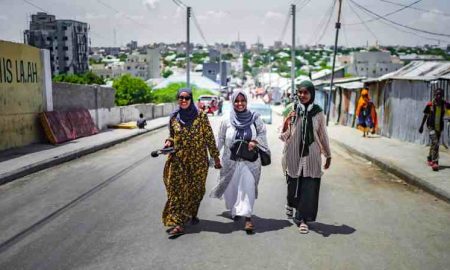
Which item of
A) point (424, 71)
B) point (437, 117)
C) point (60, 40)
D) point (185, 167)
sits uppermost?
point (60, 40)

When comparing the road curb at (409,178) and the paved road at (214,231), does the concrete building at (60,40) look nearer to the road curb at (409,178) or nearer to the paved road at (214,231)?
the road curb at (409,178)

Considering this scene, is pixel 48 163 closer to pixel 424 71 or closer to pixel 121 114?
pixel 424 71

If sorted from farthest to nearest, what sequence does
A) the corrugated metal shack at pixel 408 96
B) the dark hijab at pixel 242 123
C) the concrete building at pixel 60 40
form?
the concrete building at pixel 60 40 → the corrugated metal shack at pixel 408 96 → the dark hijab at pixel 242 123

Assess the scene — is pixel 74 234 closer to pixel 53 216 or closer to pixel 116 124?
pixel 53 216

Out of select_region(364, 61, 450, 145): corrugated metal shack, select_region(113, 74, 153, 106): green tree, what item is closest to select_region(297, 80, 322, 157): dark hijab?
select_region(364, 61, 450, 145): corrugated metal shack

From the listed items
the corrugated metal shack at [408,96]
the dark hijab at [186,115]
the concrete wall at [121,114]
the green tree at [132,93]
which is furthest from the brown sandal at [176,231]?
the green tree at [132,93]

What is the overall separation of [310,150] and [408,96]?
11.8m

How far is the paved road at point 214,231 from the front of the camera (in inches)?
175

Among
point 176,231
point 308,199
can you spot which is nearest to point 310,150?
point 308,199

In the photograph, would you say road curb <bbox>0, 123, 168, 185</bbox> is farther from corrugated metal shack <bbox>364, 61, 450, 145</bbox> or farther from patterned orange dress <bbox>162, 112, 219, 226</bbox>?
corrugated metal shack <bbox>364, 61, 450, 145</bbox>

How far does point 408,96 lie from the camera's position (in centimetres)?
1578

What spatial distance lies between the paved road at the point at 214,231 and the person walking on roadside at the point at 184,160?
0.90 ft

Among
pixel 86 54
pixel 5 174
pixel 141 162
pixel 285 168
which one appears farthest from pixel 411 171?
pixel 86 54

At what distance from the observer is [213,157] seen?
5609mm
